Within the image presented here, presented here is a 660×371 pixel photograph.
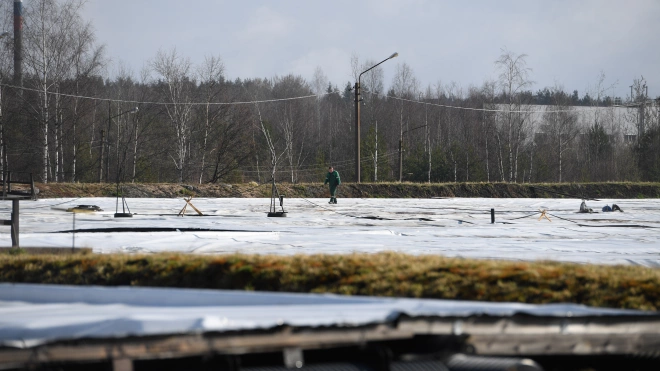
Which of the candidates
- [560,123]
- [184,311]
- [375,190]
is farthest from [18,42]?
[560,123]

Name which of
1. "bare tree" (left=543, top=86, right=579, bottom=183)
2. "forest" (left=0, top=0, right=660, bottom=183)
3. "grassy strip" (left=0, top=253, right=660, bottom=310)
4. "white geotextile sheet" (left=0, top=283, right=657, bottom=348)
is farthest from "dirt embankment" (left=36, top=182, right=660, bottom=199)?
"bare tree" (left=543, top=86, right=579, bottom=183)

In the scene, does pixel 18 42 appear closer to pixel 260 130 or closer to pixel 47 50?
pixel 47 50

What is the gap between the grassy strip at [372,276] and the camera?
196 inches

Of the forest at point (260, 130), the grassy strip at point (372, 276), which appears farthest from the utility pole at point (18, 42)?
the grassy strip at point (372, 276)

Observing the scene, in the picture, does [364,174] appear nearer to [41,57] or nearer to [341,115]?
[341,115]

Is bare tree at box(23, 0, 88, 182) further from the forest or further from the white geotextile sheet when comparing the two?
the white geotextile sheet

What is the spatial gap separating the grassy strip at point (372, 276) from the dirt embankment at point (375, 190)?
2276cm

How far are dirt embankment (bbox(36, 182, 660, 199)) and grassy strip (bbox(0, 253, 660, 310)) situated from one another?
2276cm

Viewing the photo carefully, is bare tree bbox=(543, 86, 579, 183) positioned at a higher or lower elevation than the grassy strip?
higher

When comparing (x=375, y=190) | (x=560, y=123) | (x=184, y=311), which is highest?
(x=560, y=123)

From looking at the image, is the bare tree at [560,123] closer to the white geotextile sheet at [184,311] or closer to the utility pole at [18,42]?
the utility pole at [18,42]

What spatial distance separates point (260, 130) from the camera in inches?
2469

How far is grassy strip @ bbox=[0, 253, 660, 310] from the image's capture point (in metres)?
4.98

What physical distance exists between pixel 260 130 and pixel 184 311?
5890 centimetres
